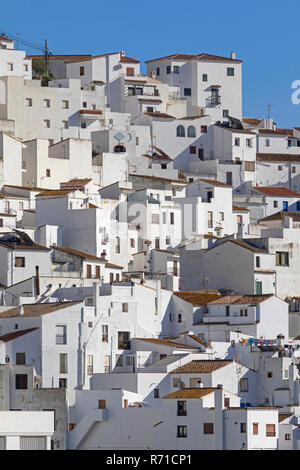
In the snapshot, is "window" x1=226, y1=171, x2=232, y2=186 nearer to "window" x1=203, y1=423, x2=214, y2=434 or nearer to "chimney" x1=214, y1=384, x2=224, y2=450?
"chimney" x1=214, y1=384, x2=224, y2=450

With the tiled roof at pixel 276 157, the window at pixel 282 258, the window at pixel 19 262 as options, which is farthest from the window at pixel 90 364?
the tiled roof at pixel 276 157

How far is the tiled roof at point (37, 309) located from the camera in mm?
52469

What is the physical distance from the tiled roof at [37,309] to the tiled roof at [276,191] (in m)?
27.4

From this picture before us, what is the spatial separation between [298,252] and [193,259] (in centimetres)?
477

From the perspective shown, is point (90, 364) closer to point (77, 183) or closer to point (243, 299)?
point (243, 299)

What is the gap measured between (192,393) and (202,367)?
402 centimetres

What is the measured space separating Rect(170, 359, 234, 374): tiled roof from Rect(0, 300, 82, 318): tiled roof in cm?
428

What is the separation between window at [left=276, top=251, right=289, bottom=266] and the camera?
6525 centimetres

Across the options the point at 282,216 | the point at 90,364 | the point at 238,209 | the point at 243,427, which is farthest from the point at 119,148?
the point at 243,427

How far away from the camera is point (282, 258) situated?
65.5 metres

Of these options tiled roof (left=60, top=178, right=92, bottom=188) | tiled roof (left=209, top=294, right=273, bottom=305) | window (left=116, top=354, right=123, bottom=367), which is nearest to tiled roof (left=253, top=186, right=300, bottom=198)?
tiled roof (left=60, top=178, right=92, bottom=188)

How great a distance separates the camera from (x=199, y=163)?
82.0m
